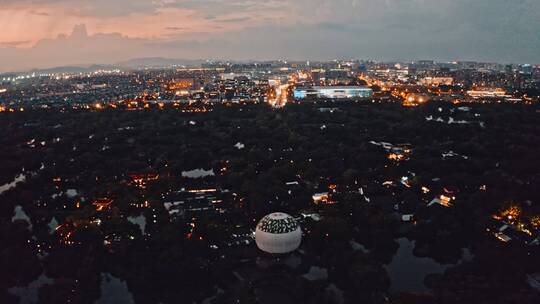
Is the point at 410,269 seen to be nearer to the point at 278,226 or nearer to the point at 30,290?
the point at 278,226

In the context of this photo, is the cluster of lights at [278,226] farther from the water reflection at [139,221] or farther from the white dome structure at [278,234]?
the water reflection at [139,221]

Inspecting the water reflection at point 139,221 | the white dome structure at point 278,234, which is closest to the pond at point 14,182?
the water reflection at point 139,221

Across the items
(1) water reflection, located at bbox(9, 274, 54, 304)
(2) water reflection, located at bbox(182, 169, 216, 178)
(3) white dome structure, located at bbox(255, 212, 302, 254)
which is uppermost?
(3) white dome structure, located at bbox(255, 212, 302, 254)

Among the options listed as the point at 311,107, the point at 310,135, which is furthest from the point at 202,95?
the point at 310,135

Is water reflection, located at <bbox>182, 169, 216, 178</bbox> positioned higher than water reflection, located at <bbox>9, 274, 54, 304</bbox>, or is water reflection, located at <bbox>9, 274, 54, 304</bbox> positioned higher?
water reflection, located at <bbox>182, 169, 216, 178</bbox>

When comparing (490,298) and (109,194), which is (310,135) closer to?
(109,194)

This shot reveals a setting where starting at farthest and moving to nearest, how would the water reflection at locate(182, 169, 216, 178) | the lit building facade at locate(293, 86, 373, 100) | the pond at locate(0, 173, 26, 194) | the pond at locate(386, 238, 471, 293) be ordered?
the lit building facade at locate(293, 86, 373, 100), the water reflection at locate(182, 169, 216, 178), the pond at locate(0, 173, 26, 194), the pond at locate(386, 238, 471, 293)

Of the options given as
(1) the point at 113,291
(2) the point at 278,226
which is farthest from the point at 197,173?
(1) the point at 113,291

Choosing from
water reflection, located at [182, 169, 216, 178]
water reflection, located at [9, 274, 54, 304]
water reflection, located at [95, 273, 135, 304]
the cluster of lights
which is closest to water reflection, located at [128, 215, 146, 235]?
water reflection, located at [95, 273, 135, 304]

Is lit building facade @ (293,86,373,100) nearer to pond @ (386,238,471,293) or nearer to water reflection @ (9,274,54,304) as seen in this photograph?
pond @ (386,238,471,293)
